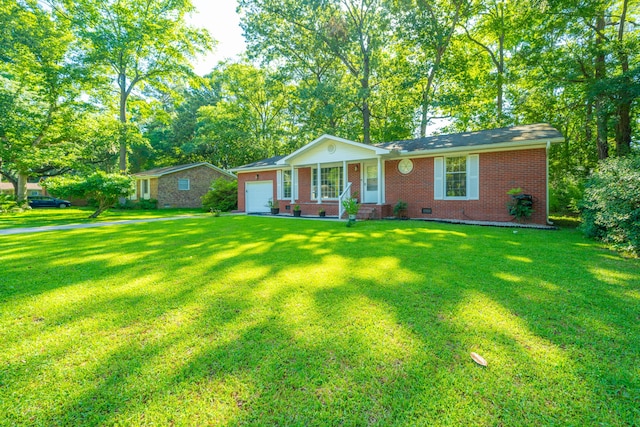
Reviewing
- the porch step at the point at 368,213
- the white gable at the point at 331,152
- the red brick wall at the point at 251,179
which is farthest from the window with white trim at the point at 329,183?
the red brick wall at the point at 251,179

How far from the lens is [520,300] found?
10.4ft

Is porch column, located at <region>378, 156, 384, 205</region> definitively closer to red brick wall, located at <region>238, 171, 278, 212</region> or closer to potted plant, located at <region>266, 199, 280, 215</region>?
potted plant, located at <region>266, 199, 280, 215</region>

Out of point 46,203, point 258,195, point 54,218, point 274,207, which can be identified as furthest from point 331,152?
point 46,203

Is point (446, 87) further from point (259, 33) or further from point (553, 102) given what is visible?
point (259, 33)

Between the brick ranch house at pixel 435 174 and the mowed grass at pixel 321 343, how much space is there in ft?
19.3

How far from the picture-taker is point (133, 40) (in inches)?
741

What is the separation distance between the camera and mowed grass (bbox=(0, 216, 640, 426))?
168 centimetres

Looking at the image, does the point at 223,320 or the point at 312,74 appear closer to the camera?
the point at 223,320

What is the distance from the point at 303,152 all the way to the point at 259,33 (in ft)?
39.7

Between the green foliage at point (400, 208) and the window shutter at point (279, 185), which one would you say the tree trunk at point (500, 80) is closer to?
the green foliage at point (400, 208)

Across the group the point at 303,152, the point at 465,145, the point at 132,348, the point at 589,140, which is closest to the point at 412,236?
the point at 465,145

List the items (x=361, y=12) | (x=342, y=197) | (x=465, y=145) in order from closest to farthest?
(x=465, y=145)
(x=342, y=197)
(x=361, y=12)

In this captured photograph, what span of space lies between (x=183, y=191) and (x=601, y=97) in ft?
86.5

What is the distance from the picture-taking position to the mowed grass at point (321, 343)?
168cm
